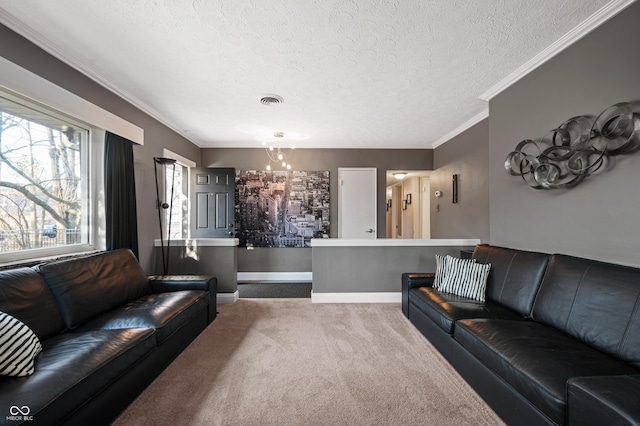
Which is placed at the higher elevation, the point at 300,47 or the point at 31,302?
the point at 300,47

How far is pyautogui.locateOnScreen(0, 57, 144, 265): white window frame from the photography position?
1.82 meters

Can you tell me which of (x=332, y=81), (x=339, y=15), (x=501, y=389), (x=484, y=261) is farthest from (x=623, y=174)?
(x=332, y=81)

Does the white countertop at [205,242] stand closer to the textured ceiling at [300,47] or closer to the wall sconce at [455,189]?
the textured ceiling at [300,47]

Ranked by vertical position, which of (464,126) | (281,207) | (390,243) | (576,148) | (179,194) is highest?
(464,126)

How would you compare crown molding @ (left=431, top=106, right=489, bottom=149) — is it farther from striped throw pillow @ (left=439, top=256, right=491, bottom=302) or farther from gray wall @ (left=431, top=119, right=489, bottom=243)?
striped throw pillow @ (left=439, top=256, right=491, bottom=302)

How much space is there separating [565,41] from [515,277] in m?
1.91

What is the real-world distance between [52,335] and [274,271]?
3.43m

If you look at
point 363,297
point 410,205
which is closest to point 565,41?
point 363,297

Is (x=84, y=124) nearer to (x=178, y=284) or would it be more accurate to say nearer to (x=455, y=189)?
(x=178, y=284)

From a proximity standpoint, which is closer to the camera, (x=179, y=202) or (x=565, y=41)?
(x=565, y=41)

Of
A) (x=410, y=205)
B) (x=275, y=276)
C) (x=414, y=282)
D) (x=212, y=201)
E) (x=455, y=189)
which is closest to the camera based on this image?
(x=414, y=282)

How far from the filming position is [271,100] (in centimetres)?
303

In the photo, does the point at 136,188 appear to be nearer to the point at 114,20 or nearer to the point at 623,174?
the point at 114,20

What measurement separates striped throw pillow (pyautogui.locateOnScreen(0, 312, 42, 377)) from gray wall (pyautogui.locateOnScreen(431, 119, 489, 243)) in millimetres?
4220
